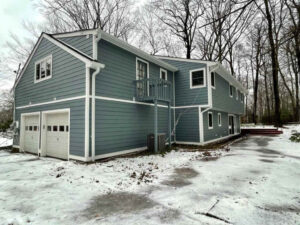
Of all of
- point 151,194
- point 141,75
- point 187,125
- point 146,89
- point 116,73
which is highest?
point 141,75

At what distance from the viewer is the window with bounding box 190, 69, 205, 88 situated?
11336 mm

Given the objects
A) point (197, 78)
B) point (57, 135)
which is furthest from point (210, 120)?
point (57, 135)

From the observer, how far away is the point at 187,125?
11.8 metres

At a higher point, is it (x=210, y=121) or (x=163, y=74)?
(x=163, y=74)

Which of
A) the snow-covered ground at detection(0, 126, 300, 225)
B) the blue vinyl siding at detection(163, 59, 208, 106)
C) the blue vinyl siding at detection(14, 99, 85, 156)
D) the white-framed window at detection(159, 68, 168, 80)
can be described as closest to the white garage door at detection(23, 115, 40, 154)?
the blue vinyl siding at detection(14, 99, 85, 156)

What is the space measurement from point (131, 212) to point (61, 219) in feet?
3.80

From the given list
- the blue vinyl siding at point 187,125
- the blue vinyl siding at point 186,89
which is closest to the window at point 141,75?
the blue vinyl siding at point 186,89

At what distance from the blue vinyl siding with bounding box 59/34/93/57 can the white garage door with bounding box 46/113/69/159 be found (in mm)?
2962

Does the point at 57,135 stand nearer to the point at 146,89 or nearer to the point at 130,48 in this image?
the point at 146,89

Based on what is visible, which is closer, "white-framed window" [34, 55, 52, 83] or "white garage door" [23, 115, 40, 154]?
"white-framed window" [34, 55, 52, 83]

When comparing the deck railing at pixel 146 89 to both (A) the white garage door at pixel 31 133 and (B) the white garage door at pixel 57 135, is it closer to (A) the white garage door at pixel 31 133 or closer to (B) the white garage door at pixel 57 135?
(B) the white garage door at pixel 57 135

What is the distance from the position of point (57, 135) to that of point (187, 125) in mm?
7691

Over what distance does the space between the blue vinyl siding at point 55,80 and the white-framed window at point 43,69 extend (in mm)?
211

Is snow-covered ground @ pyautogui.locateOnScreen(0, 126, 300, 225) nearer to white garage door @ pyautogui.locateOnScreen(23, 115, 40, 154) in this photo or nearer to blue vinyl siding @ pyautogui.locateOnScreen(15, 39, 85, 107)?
blue vinyl siding @ pyautogui.locateOnScreen(15, 39, 85, 107)
